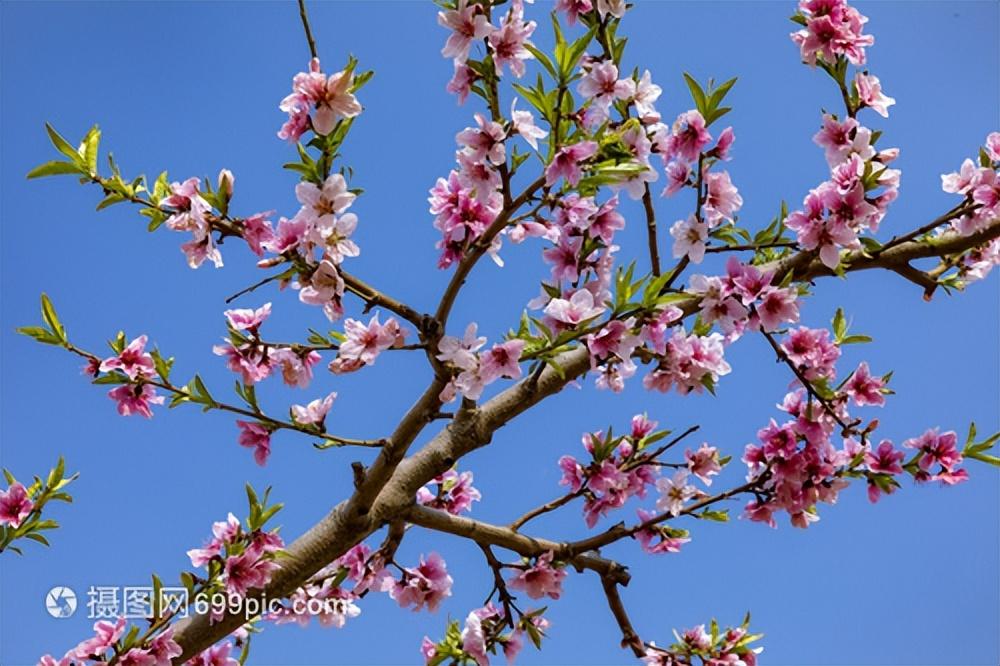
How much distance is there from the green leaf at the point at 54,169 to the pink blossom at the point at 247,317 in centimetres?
51

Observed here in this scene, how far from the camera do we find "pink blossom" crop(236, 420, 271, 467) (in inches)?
109

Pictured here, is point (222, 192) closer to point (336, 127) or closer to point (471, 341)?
point (336, 127)

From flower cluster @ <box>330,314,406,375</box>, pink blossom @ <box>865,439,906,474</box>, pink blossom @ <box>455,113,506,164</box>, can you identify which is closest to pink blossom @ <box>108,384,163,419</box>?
flower cluster @ <box>330,314,406,375</box>

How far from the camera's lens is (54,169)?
2305 millimetres

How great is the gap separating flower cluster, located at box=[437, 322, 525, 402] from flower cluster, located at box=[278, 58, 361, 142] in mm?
604

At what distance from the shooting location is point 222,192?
231 centimetres

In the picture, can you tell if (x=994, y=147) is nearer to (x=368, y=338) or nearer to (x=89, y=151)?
(x=368, y=338)

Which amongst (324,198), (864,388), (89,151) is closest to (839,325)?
(864,388)

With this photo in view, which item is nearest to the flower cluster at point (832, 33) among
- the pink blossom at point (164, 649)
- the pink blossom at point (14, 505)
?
the pink blossom at point (164, 649)

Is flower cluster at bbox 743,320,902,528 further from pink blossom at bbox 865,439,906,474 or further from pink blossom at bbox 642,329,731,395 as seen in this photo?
pink blossom at bbox 642,329,731,395

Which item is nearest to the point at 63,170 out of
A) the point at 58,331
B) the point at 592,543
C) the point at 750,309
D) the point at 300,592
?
the point at 58,331

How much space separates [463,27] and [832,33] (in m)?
1.17

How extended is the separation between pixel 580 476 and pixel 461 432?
1.92 feet

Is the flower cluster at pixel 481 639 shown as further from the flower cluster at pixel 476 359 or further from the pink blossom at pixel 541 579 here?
the flower cluster at pixel 476 359
